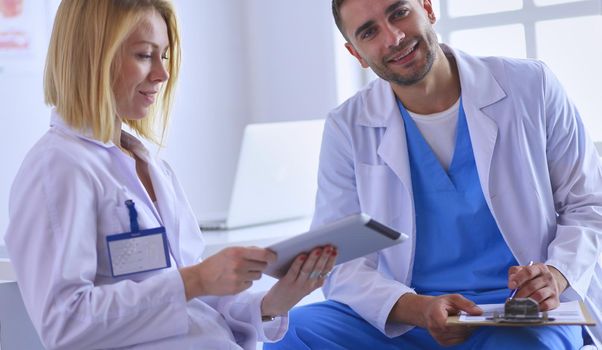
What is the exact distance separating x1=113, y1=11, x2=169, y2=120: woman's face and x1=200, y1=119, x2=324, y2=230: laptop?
3.50 feet

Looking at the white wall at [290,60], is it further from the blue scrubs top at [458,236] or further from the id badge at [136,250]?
the id badge at [136,250]

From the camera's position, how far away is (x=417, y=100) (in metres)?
2.20

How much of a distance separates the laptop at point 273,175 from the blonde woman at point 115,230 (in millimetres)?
1055

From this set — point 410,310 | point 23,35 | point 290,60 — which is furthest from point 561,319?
point 290,60

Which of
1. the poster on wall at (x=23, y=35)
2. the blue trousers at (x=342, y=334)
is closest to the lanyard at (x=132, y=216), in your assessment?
the blue trousers at (x=342, y=334)

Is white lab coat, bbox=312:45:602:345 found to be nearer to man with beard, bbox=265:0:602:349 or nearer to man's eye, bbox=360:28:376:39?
man with beard, bbox=265:0:602:349

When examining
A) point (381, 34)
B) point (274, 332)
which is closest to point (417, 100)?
point (381, 34)

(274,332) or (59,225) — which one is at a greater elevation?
(59,225)

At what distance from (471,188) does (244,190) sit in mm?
981

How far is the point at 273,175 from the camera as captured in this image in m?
2.95

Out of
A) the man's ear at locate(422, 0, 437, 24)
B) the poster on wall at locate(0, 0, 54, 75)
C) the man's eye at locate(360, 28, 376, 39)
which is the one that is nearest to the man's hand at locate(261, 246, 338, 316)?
the man's eye at locate(360, 28, 376, 39)

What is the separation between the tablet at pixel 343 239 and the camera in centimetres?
144

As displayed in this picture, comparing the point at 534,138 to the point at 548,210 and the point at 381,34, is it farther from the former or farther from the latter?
the point at 381,34

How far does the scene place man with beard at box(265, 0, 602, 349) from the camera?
2012mm
